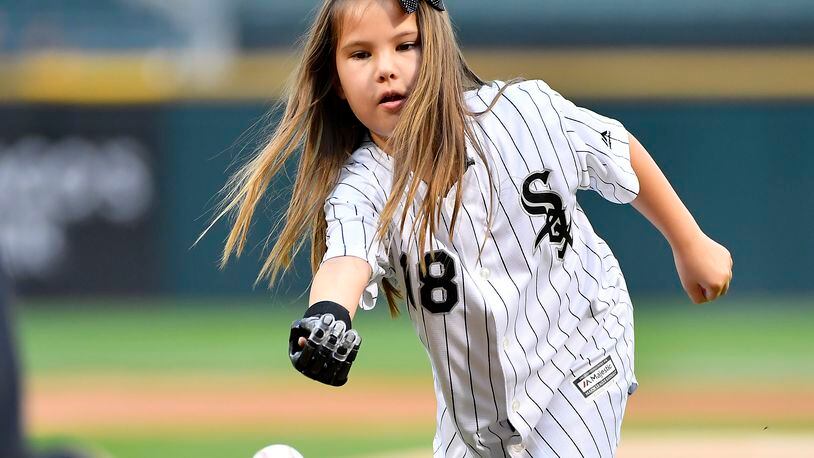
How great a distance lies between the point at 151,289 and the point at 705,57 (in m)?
5.31

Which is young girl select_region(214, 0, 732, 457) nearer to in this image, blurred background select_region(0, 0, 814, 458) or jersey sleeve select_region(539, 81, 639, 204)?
jersey sleeve select_region(539, 81, 639, 204)

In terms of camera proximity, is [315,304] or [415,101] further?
[415,101]

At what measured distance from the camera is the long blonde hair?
2.48 metres

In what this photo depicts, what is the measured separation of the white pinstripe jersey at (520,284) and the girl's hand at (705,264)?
0.20m

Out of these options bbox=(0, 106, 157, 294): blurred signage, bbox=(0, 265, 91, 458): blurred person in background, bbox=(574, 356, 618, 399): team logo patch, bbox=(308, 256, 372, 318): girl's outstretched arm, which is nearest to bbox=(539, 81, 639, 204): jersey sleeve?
bbox=(574, 356, 618, 399): team logo patch

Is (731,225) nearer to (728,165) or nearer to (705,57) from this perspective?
(728,165)

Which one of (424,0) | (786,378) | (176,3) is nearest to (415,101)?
(424,0)

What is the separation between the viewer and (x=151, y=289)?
11.4m

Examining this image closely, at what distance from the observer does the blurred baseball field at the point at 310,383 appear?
249 inches

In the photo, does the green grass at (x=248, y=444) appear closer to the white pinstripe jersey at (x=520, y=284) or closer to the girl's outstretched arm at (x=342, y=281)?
the white pinstripe jersey at (x=520, y=284)

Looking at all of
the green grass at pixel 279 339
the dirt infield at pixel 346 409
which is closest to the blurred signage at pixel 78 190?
the green grass at pixel 279 339

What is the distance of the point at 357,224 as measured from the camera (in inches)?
93.7

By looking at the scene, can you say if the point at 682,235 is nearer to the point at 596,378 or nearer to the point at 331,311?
the point at 596,378

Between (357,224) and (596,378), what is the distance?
0.74 metres
